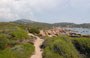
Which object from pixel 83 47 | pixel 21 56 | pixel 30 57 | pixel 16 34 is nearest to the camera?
pixel 21 56

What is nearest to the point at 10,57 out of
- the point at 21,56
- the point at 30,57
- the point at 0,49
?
the point at 21,56

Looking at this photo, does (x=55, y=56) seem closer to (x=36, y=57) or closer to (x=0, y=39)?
(x=36, y=57)

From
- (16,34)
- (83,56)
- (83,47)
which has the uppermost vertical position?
(16,34)

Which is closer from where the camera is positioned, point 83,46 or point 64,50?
point 64,50

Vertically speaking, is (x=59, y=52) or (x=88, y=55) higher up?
(x=59, y=52)

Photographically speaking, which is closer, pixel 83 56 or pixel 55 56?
pixel 55 56

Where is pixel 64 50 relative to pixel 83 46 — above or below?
above

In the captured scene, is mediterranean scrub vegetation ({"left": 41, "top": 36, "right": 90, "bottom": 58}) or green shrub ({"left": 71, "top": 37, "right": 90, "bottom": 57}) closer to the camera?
mediterranean scrub vegetation ({"left": 41, "top": 36, "right": 90, "bottom": 58})

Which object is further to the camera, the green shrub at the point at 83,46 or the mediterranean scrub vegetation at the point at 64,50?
the green shrub at the point at 83,46

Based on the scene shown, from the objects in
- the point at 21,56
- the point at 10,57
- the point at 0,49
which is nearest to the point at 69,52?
the point at 21,56

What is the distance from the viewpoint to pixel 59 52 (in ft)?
36.7

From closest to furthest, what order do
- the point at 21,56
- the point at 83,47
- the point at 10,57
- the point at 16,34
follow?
the point at 10,57
the point at 21,56
the point at 83,47
the point at 16,34

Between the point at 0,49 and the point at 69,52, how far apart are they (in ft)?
31.0

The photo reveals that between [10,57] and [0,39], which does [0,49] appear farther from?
[10,57]
